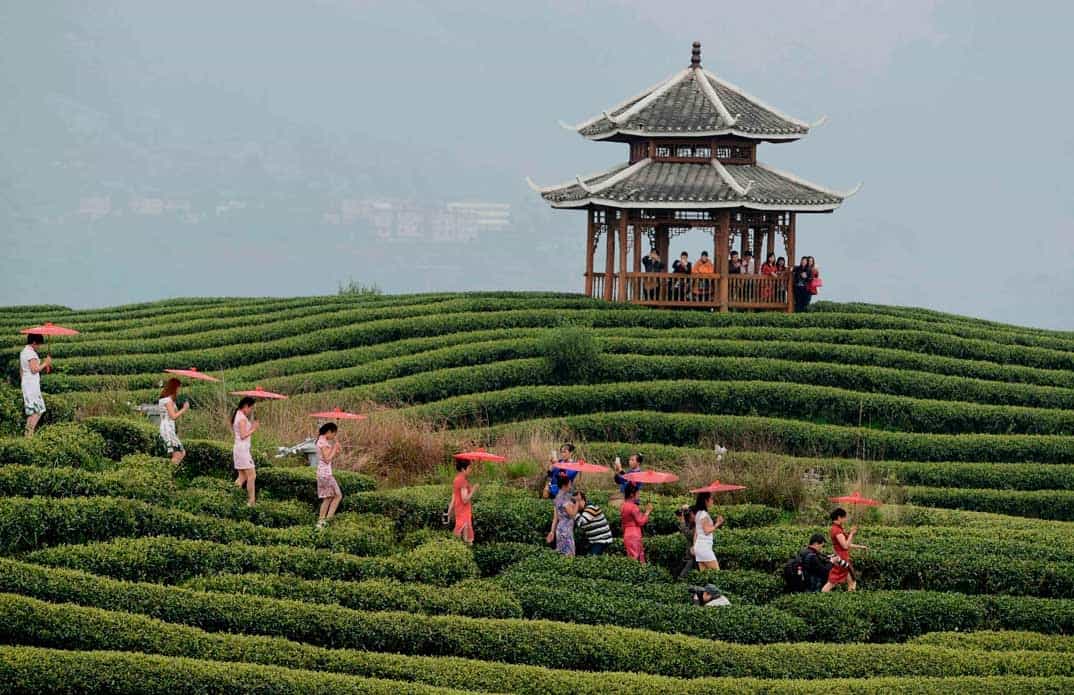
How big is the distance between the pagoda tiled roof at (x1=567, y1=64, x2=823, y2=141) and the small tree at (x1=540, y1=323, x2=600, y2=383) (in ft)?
23.6

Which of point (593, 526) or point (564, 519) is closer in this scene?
point (564, 519)

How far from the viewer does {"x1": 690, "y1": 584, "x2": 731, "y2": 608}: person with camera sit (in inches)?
793

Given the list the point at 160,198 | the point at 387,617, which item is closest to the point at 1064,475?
the point at 387,617

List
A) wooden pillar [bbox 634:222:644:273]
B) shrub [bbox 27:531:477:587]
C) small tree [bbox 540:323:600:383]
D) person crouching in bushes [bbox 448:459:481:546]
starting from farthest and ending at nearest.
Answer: wooden pillar [bbox 634:222:644:273] < small tree [bbox 540:323:600:383] < person crouching in bushes [bbox 448:459:481:546] < shrub [bbox 27:531:477:587]

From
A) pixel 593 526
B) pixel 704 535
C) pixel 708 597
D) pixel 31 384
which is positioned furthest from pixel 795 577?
pixel 31 384

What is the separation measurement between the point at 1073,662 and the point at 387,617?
8620 mm

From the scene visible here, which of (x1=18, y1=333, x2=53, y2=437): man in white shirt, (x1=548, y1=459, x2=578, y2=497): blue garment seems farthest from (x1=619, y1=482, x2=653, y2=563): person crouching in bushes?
(x1=18, y1=333, x2=53, y2=437): man in white shirt

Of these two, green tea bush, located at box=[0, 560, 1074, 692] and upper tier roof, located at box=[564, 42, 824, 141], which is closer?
green tea bush, located at box=[0, 560, 1074, 692]

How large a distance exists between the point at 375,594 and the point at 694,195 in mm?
19211

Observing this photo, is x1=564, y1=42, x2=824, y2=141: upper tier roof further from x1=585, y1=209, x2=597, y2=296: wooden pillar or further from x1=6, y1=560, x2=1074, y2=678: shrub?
x1=6, y1=560, x2=1074, y2=678: shrub

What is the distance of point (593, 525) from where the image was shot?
72.1 ft

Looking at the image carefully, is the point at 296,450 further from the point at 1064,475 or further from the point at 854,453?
the point at 1064,475

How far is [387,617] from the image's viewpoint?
18328 mm

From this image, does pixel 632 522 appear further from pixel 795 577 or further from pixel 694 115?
pixel 694 115
